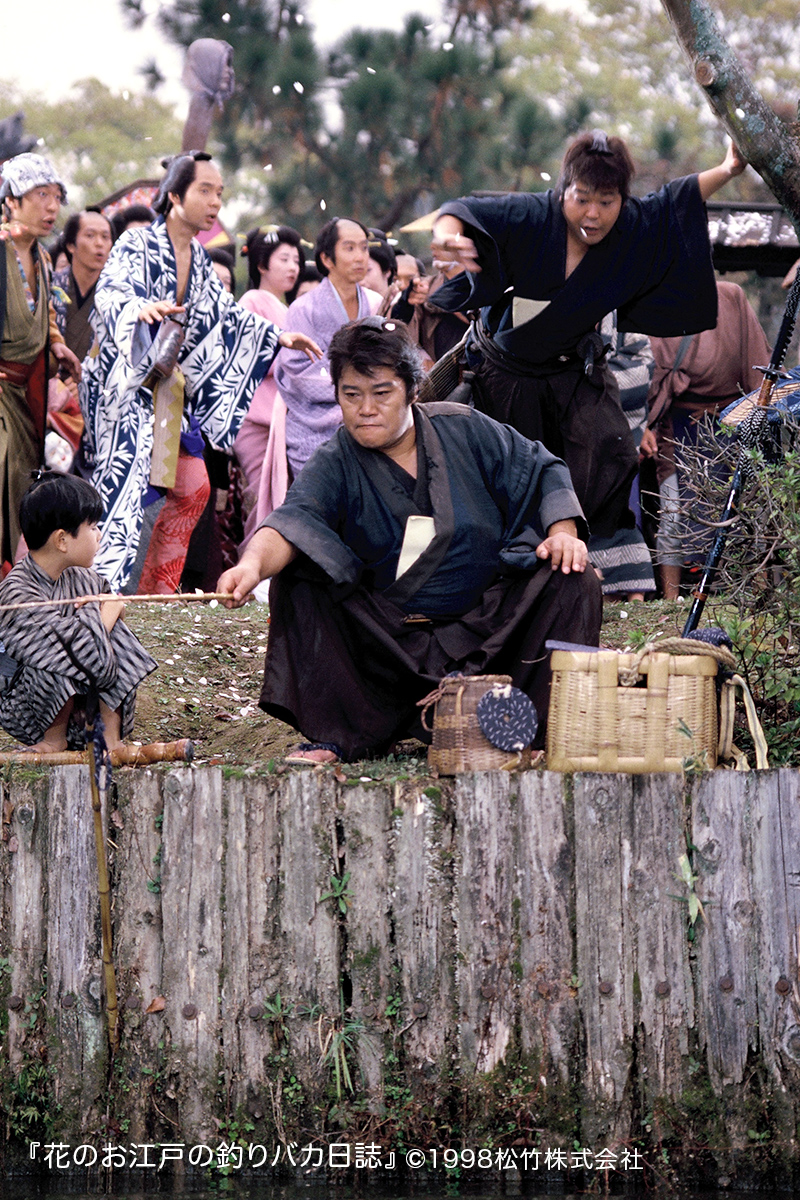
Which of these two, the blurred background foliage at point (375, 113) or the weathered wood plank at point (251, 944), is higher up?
the blurred background foliage at point (375, 113)

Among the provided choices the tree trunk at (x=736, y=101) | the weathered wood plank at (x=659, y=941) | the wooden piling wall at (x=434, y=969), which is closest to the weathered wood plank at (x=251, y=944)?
the wooden piling wall at (x=434, y=969)

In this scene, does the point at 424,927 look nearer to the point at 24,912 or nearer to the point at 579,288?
the point at 24,912

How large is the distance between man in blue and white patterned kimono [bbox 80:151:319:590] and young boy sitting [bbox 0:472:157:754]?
211 cm

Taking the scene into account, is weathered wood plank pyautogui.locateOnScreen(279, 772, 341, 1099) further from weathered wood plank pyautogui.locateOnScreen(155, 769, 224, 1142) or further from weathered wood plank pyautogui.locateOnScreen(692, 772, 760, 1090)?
weathered wood plank pyautogui.locateOnScreen(692, 772, 760, 1090)

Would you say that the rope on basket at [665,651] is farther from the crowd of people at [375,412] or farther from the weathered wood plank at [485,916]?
the crowd of people at [375,412]

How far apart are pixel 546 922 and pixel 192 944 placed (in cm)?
85

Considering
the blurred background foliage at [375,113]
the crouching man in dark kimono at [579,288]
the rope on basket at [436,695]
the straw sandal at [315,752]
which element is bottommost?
the straw sandal at [315,752]

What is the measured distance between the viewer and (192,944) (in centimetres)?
348

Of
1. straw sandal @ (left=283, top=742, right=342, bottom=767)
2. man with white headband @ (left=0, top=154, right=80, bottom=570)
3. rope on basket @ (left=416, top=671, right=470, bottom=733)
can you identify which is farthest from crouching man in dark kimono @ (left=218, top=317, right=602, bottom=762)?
man with white headband @ (left=0, top=154, right=80, bottom=570)

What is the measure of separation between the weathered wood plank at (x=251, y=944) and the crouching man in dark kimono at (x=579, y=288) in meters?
2.18

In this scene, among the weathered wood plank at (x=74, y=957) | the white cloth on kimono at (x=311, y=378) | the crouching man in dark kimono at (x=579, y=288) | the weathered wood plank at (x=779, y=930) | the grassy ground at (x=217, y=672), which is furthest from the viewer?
the white cloth on kimono at (x=311, y=378)

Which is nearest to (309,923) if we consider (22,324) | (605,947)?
(605,947)

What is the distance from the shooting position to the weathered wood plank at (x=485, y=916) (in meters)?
3.36

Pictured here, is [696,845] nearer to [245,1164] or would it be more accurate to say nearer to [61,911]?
[245,1164]
